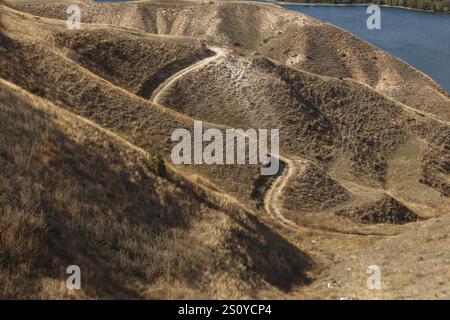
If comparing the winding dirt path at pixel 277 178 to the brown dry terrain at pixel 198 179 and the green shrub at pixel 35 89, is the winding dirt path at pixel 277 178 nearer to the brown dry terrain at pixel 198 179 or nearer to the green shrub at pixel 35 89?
the brown dry terrain at pixel 198 179

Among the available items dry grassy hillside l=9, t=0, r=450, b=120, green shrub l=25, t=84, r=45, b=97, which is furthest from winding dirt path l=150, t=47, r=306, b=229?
dry grassy hillside l=9, t=0, r=450, b=120

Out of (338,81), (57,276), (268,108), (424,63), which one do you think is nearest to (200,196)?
(57,276)

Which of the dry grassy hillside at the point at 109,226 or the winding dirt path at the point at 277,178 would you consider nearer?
the dry grassy hillside at the point at 109,226

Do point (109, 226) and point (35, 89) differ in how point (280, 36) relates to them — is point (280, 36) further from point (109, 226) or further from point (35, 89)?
point (109, 226)

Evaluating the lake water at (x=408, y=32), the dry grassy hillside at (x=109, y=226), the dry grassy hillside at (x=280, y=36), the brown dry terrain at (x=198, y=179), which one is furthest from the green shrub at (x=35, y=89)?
the lake water at (x=408, y=32)

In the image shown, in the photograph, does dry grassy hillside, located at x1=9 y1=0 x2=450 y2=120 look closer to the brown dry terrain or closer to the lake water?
the brown dry terrain
